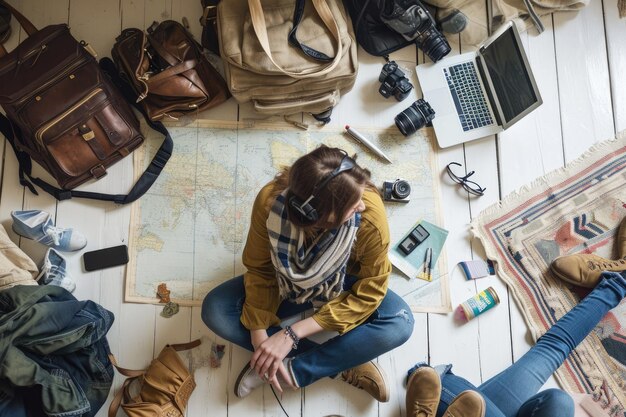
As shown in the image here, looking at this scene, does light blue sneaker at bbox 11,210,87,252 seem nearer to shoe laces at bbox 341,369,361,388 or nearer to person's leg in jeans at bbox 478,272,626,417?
shoe laces at bbox 341,369,361,388

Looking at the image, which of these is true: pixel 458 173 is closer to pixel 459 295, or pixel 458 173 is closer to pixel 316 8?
pixel 459 295

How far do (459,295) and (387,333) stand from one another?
0.34 meters

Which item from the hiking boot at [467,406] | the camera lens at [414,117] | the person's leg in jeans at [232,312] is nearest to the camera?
the hiking boot at [467,406]

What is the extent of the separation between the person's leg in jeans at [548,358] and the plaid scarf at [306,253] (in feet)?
2.01

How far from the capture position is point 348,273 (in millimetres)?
1466

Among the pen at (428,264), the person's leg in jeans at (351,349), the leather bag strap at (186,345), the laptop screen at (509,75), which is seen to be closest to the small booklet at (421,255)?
the pen at (428,264)

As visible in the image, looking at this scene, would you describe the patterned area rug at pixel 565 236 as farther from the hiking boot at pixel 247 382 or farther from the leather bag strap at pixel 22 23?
the leather bag strap at pixel 22 23

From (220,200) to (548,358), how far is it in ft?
3.70

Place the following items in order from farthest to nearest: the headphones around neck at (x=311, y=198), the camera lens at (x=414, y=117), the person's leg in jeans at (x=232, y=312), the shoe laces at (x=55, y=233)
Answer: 1. the camera lens at (x=414, y=117)
2. the shoe laces at (x=55, y=233)
3. the person's leg in jeans at (x=232, y=312)
4. the headphones around neck at (x=311, y=198)

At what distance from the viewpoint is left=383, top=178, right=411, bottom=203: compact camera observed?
5.46 ft

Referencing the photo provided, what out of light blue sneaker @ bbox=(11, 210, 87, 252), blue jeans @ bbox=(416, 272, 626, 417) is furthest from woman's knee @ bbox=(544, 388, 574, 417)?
light blue sneaker @ bbox=(11, 210, 87, 252)

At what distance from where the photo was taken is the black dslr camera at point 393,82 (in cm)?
171

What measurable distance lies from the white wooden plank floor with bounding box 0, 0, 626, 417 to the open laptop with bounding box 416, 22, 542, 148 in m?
0.06

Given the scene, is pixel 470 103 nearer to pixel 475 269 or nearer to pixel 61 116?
pixel 475 269
